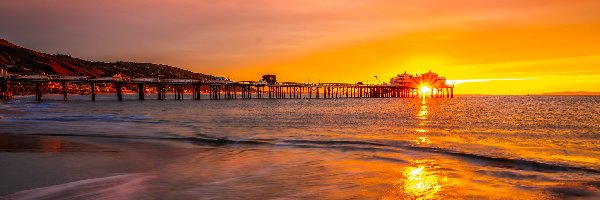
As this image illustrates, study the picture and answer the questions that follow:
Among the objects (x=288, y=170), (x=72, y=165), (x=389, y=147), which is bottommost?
(x=389, y=147)

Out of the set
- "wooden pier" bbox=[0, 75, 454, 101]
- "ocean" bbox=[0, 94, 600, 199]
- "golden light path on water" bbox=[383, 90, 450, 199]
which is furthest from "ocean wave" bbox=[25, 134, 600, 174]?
"wooden pier" bbox=[0, 75, 454, 101]

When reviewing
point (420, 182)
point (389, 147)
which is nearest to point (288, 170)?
point (420, 182)

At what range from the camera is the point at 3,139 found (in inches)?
687

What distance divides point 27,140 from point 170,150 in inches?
244

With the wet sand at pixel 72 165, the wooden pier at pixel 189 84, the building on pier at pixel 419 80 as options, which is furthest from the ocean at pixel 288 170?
the building on pier at pixel 419 80

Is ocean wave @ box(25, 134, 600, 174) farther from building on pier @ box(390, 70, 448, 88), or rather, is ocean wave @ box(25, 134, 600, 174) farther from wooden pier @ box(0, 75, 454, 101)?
building on pier @ box(390, 70, 448, 88)

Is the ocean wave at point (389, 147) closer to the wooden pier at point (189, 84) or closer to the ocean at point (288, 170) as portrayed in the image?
the ocean at point (288, 170)

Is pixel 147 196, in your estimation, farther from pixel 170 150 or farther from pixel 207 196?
pixel 170 150

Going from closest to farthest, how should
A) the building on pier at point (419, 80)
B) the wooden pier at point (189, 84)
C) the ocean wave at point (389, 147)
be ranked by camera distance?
the ocean wave at point (389, 147), the wooden pier at point (189, 84), the building on pier at point (419, 80)

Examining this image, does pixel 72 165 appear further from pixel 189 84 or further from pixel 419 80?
pixel 419 80

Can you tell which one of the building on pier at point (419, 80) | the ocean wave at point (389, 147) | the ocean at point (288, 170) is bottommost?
the ocean wave at point (389, 147)

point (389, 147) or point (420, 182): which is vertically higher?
point (420, 182)

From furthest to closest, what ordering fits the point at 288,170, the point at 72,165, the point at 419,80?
1. the point at 419,80
2. the point at 288,170
3. the point at 72,165

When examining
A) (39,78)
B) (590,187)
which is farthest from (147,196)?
(39,78)
